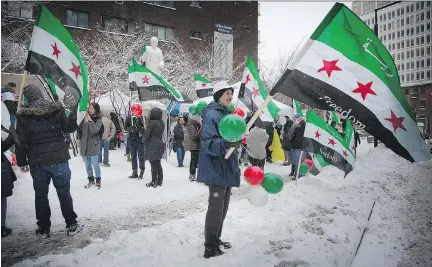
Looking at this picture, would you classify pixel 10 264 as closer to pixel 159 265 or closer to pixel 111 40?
pixel 159 265

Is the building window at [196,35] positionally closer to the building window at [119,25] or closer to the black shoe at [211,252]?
the building window at [119,25]

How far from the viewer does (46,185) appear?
4.20 metres

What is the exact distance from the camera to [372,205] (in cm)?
634

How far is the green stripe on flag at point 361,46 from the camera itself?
3.14 meters

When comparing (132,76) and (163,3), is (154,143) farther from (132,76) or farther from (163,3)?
(163,3)

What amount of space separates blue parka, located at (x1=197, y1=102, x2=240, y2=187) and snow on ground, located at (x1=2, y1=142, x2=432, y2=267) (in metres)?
0.97

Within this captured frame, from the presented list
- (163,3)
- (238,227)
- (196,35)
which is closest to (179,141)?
(238,227)

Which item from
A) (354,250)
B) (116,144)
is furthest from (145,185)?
(116,144)

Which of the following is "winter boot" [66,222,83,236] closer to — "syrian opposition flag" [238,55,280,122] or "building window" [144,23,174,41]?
"syrian opposition flag" [238,55,280,122]

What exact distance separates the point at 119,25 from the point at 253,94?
23241 millimetres

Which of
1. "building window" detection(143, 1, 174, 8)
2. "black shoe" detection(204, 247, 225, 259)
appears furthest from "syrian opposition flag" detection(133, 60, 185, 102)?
"building window" detection(143, 1, 174, 8)

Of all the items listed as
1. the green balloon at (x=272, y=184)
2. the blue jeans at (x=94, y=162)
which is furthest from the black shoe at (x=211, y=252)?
the blue jeans at (x=94, y=162)

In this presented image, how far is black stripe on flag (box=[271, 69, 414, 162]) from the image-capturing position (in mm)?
3170

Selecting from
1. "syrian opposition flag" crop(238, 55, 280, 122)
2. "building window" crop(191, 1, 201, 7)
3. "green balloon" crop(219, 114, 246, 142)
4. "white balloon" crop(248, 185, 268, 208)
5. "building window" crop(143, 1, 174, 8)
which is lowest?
"white balloon" crop(248, 185, 268, 208)
